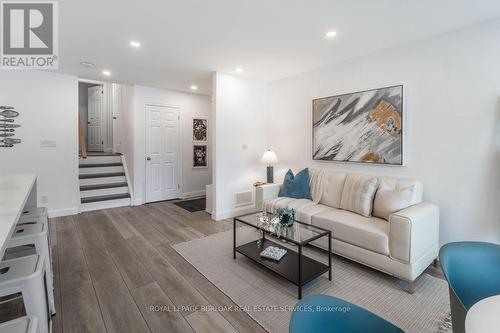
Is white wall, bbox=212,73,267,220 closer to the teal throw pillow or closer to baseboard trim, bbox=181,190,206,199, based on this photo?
the teal throw pillow

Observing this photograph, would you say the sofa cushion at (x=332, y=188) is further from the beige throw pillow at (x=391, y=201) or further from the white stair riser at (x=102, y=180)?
the white stair riser at (x=102, y=180)

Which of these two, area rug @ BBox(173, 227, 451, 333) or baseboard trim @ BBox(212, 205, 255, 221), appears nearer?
area rug @ BBox(173, 227, 451, 333)

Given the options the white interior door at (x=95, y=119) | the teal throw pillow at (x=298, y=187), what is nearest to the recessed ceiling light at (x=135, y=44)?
the teal throw pillow at (x=298, y=187)

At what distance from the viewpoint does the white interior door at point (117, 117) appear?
6.23m

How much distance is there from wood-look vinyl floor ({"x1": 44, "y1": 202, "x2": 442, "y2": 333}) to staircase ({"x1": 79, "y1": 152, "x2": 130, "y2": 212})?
38.1 inches

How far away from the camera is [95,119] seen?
24.7 ft

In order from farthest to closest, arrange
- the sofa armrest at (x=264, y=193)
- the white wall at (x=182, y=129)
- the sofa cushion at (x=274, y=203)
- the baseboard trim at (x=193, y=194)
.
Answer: the baseboard trim at (x=193, y=194) → the white wall at (x=182, y=129) → the sofa armrest at (x=264, y=193) → the sofa cushion at (x=274, y=203)

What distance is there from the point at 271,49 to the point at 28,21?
8.43 feet

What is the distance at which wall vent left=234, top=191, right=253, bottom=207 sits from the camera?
4.45 meters

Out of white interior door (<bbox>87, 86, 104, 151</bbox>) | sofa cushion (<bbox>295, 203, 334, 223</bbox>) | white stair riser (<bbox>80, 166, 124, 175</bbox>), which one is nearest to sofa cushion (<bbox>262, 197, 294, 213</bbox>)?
sofa cushion (<bbox>295, 203, 334, 223</bbox>)

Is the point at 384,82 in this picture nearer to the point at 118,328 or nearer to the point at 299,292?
the point at 299,292

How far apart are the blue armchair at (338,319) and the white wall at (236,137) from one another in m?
3.33

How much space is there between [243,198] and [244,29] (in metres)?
2.80

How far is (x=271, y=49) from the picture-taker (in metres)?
3.16
